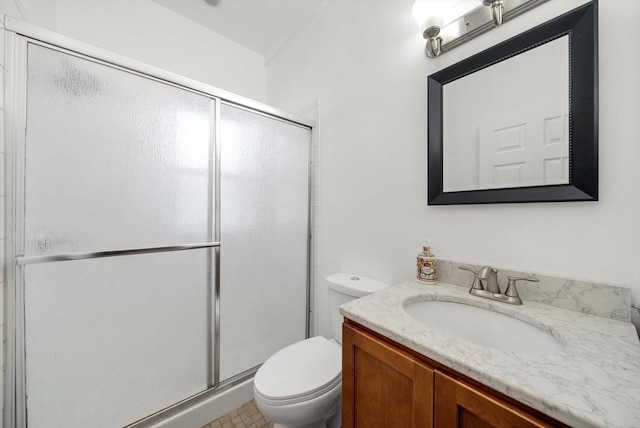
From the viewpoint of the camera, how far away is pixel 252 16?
1.80m

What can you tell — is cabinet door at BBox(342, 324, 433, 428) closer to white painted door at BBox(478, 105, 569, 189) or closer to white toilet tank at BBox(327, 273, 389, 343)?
white toilet tank at BBox(327, 273, 389, 343)

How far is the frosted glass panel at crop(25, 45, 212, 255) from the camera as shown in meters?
0.91

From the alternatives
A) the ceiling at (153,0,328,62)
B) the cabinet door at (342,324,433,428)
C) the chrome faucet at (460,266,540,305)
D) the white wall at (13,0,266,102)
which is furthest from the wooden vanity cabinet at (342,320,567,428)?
the ceiling at (153,0,328,62)

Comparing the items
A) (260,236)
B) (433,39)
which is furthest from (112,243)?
A: (433,39)

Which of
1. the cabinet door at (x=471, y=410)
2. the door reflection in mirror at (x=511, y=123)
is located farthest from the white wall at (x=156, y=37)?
the cabinet door at (x=471, y=410)

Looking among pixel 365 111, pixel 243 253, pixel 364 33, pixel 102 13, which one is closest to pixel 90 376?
pixel 243 253

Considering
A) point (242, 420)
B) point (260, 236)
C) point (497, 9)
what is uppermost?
point (497, 9)

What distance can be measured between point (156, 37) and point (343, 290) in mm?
2177

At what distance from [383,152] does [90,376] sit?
1.70 m

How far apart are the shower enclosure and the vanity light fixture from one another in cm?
97

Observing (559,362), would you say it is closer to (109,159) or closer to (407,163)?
(407,163)

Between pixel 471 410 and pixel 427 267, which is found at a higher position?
pixel 427 267

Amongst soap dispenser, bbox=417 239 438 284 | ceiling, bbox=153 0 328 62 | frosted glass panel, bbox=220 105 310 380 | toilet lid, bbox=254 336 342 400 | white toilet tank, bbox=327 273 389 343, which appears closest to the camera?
toilet lid, bbox=254 336 342 400

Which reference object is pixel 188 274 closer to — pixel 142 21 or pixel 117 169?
pixel 117 169
